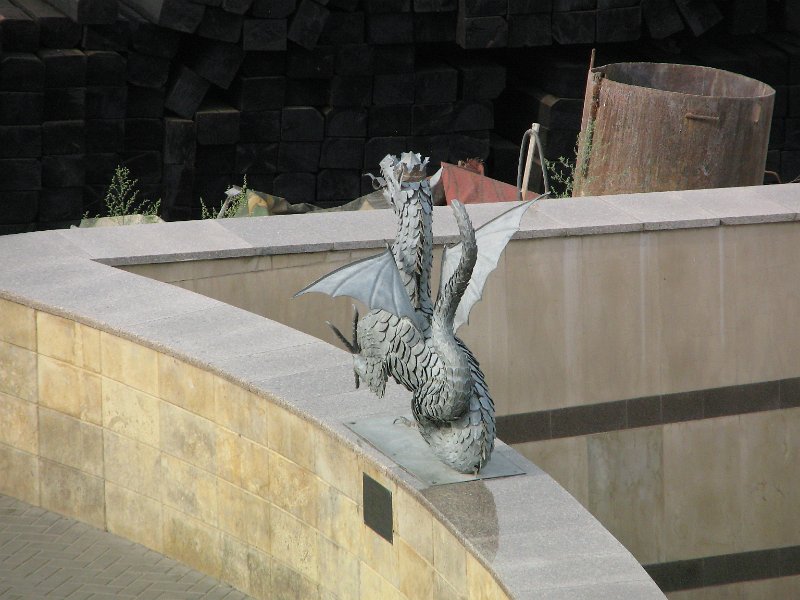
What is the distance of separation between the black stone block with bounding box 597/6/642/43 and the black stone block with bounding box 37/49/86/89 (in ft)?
13.6

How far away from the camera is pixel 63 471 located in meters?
5.16

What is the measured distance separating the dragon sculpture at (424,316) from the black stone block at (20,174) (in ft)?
22.9

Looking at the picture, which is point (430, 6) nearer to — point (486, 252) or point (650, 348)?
point (650, 348)

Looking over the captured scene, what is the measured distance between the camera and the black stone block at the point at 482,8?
11.4 metres

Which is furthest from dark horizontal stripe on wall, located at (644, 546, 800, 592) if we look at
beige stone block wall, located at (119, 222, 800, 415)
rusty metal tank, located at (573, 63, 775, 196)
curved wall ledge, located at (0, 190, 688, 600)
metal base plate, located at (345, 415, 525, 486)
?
metal base plate, located at (345, 415, 525, 486)

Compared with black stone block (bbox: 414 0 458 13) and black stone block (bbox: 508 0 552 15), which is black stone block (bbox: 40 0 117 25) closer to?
black stone block (bbox: 414 0 458 13)

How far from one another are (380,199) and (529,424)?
223 cm

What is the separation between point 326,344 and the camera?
15.9 feet

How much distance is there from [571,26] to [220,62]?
9.33 ft

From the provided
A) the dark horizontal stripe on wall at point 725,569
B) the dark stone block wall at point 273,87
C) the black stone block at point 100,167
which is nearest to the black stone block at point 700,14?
the dark stone block wall at point 273,87

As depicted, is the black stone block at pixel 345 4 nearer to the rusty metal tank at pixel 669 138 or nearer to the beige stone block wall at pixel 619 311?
the rusty metal tank at pixel 669 138

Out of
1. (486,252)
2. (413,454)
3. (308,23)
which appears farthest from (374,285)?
(308,23)

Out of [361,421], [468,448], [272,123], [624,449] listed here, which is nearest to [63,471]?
[361,421]

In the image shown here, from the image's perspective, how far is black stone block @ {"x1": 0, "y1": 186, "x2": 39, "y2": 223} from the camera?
10.4 m
